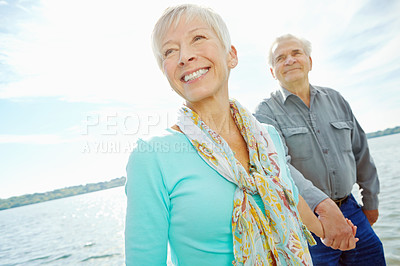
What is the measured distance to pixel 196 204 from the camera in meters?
1.08

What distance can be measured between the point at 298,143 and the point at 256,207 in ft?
4.28

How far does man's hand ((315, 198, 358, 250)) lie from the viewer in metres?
1.63

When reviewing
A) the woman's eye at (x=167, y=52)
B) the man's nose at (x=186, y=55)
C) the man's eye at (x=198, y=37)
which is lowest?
the man's nose at (x=186, y=55)

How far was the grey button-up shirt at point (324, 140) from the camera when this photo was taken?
2281 mm

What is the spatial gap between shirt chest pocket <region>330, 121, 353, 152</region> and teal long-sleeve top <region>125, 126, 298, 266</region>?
5.62 feet

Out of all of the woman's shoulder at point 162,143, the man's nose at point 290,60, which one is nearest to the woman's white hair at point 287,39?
the man's nose at point 290,60

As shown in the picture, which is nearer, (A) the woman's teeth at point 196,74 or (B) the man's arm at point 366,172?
(A) the woman's teeth at point 196,74

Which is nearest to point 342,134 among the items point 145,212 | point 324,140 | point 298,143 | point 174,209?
point 324,140

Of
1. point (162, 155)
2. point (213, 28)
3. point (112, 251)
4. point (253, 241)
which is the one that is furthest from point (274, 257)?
point (112, 251)

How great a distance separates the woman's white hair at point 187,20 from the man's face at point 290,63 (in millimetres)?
1339

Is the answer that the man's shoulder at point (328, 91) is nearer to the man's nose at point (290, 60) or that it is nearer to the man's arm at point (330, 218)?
the man's nose at point (290, 60)

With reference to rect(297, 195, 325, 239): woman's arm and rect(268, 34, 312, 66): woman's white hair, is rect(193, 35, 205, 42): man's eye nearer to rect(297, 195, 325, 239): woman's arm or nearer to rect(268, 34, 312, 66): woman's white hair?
rect(297, 195, 325, 239): woman's arm

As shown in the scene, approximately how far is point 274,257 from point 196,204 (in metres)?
0.49

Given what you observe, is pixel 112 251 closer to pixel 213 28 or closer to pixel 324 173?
pixel 324 173
